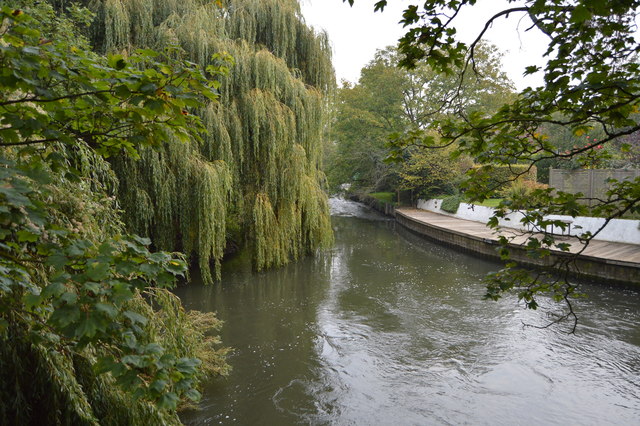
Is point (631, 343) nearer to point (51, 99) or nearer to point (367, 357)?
point (367, 357)

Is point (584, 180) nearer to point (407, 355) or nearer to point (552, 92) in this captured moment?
point (407, 355)

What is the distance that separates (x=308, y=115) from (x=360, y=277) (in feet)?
14.7

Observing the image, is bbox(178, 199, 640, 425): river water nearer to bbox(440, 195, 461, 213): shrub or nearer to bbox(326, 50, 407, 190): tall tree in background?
bbox(440, 195, 461, 213): shrub

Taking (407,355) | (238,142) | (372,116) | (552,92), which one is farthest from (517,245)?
(372,116)

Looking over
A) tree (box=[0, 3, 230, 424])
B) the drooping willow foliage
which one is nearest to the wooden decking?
tree (box=[0, 3, 230, 424])

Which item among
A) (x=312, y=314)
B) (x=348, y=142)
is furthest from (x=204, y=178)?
(x=348, y=142)

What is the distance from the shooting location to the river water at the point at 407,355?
491 cm

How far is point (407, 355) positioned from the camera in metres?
6.31

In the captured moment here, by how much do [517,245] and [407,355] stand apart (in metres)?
6.73

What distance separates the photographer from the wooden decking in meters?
9.23

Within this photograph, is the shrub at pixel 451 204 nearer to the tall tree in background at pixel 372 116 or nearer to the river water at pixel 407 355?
the tall tree in background at pixel 372 116

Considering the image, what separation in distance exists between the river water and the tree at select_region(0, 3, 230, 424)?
2.28 metres

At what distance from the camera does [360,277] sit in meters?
10.8

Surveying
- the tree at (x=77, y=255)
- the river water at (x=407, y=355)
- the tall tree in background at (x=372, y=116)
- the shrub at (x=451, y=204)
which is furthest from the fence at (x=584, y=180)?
the tree at (x=77, y=255)
